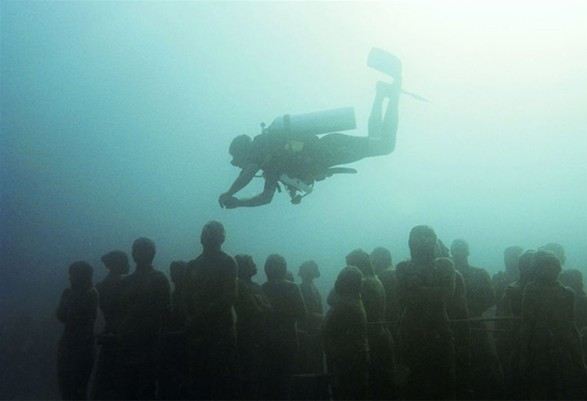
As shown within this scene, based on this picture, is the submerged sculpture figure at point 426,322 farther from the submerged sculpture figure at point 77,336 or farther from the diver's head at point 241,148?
the submerged sculpture figure at point 77,336

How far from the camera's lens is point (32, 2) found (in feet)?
289

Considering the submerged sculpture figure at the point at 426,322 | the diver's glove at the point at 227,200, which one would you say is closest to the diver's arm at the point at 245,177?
the diver's glove at the point at 227,200

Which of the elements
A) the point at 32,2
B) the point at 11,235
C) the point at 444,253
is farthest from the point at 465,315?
the point at 32,2

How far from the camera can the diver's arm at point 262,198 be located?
18.2 ft

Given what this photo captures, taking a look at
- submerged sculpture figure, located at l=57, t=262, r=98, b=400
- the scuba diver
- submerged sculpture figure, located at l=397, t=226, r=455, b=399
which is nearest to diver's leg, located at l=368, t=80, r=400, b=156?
the scuba diver

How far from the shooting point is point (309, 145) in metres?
5.67

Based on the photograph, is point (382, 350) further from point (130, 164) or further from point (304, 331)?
point (130, 164)

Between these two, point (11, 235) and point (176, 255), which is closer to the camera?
point (11, 235)

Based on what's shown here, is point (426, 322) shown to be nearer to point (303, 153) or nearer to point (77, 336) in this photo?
point (303, 153)

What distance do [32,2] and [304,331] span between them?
4072 inches

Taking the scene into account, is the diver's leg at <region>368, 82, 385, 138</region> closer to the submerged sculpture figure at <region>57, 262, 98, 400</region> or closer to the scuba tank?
the scuba tank

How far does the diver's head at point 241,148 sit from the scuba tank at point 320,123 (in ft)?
1.53

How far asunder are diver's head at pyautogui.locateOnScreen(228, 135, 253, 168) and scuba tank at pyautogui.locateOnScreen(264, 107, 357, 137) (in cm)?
47

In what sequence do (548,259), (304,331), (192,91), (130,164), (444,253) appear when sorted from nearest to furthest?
(548,259) → (444,253) → (304,331) → (130,164) → (192,91)
